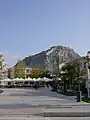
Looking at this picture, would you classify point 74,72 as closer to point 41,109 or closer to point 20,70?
point 41,109

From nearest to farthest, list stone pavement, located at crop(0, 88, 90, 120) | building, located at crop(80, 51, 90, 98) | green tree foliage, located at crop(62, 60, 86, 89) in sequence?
1. stone pavement, located at crop(0, 88, 90, 120)
2. building, located at crop(80, 51, 90, 98)
3. green tree foliage, located at crop(62, 60, 86, 89)

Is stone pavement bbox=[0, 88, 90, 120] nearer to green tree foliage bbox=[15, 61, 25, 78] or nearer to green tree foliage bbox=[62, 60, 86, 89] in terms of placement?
green tree foliage bbox=[62, 60, 86, 89]

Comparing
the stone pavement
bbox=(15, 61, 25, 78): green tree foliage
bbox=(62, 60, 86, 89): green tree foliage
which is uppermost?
bbox=(15, 61, 25, 78): green tree foliage

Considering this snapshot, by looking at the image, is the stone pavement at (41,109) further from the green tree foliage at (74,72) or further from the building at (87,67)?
the green tree foliage at (74,72)

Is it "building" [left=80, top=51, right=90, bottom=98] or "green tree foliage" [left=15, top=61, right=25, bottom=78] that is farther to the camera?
"green tree foliage" [left=15, top=61, right=25, bottom=78]

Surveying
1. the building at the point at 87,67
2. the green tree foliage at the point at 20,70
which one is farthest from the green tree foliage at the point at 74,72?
the green tree foliage at the point at 20,70

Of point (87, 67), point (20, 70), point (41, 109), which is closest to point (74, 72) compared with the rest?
point (87, 67)

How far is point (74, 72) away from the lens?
57.9 meters

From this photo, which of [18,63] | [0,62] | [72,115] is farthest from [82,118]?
[18,63]

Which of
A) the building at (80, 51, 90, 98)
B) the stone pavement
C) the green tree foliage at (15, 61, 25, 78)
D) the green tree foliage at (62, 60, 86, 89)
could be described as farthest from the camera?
the green tree foliage at (15, 61, 25, 78)

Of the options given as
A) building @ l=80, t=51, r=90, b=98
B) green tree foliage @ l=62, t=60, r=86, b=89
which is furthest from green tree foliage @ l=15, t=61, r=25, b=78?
green tree foliage @ l=62, t=60, r=86, b=89

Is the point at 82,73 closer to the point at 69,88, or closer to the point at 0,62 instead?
the point at 69,88

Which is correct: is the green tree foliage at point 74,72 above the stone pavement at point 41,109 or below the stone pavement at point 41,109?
above

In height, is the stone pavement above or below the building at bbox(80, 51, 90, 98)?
below
